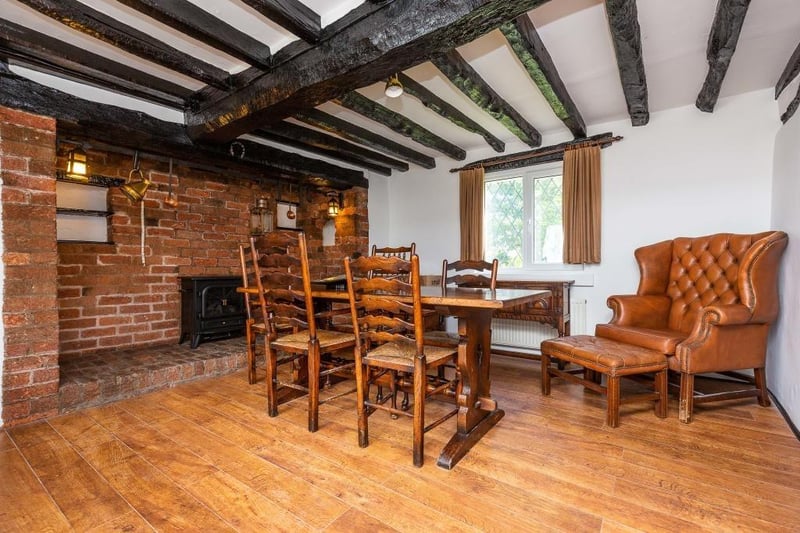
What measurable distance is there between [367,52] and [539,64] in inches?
43.4

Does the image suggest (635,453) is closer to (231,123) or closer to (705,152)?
(705,152)

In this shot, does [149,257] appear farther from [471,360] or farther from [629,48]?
[629,48]

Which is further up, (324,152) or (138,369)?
(324,152)

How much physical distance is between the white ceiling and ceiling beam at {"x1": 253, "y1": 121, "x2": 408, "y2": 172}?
40 centimetres

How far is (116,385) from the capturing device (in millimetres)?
2551

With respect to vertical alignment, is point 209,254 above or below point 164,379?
above

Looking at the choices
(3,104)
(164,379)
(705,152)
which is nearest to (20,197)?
(3,104)

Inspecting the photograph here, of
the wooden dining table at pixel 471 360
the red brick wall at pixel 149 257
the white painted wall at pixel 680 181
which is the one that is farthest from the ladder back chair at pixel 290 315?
the white painted wall at pixel 680 181

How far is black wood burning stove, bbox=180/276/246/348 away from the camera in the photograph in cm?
337

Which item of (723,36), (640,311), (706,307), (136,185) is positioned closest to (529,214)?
(640,311)

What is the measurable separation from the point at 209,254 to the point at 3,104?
1.88m

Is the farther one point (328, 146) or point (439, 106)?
point (328, 146)

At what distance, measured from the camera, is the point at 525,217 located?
4.03 meters

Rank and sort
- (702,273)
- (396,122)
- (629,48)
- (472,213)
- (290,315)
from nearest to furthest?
(629,48) < (290,315) < (702,273) < (396,122) < (472,213)
